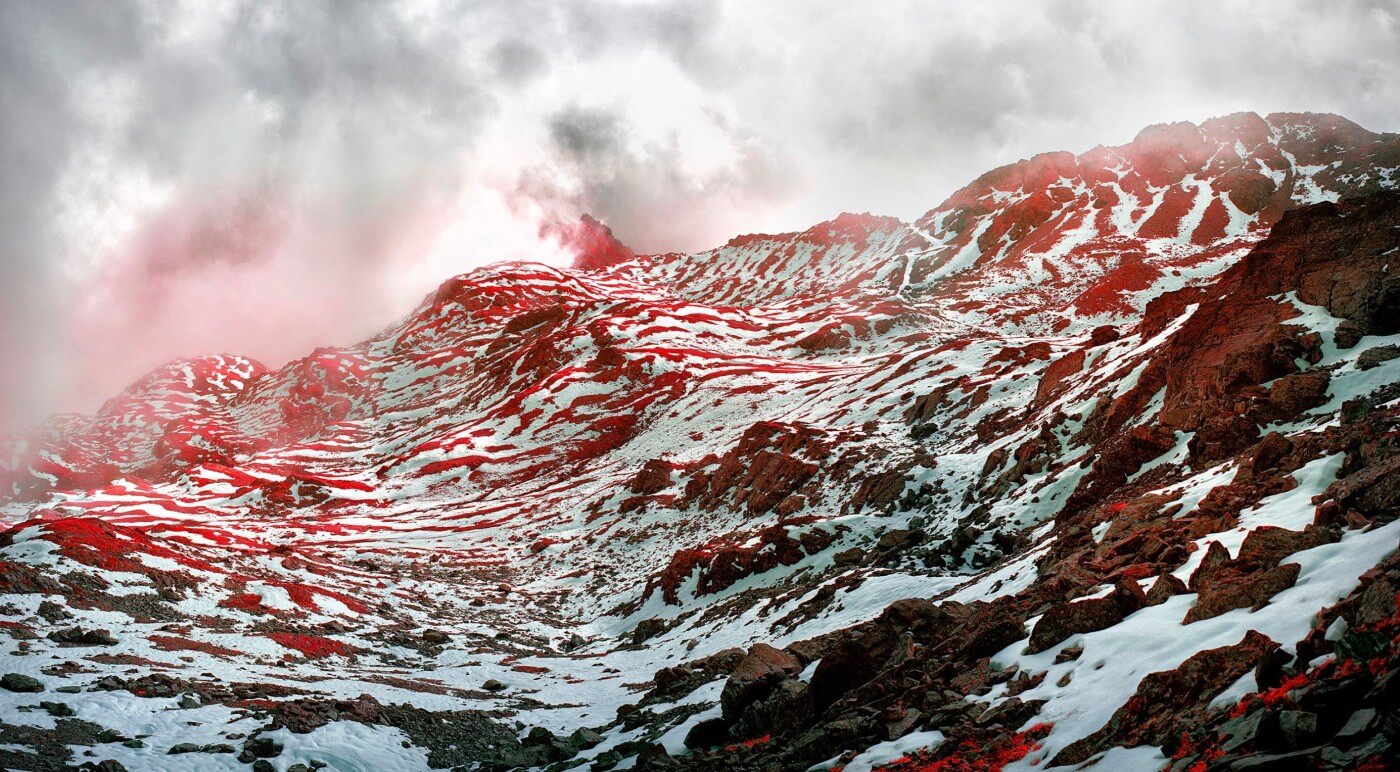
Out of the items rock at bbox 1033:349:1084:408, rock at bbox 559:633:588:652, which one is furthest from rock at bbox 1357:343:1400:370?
rock at bbox 559:633:588:652

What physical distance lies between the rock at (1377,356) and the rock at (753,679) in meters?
18.7

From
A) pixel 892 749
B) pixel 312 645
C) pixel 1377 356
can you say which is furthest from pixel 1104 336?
pixel 312 645

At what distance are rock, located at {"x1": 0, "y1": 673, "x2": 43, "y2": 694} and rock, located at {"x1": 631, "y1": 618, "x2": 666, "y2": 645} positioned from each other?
24.8 m

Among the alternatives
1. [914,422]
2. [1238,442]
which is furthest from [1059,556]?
[914,422]

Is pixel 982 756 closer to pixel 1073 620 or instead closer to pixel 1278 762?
pixel 1073 620

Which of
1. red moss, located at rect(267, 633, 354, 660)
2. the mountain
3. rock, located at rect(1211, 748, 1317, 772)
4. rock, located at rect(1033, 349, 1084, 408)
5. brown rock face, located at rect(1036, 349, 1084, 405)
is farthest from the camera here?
brown rock face, located at rect(1036, 349, 1084, 405)

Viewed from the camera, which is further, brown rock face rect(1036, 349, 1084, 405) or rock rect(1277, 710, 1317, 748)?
brown rock face rect(1036, 349, 1084, 405)

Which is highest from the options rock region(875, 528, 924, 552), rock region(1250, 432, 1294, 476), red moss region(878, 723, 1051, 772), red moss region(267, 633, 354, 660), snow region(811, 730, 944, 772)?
red moss region(267, 633, 354, 660)

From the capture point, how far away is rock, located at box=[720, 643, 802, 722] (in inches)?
698

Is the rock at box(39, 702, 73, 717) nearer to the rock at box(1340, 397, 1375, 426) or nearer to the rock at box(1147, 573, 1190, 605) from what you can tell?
the rock at box(1147, 573, 1190, 605)

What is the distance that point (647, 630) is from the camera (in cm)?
3991

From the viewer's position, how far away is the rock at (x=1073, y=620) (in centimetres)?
1264

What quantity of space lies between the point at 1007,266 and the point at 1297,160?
79.0 m

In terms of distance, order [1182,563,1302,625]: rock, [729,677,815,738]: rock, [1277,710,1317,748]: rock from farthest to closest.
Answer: [729,677,815,738]: rock, [1182,563,1302,625]: rock, [1277,710,1317,748]: rock
